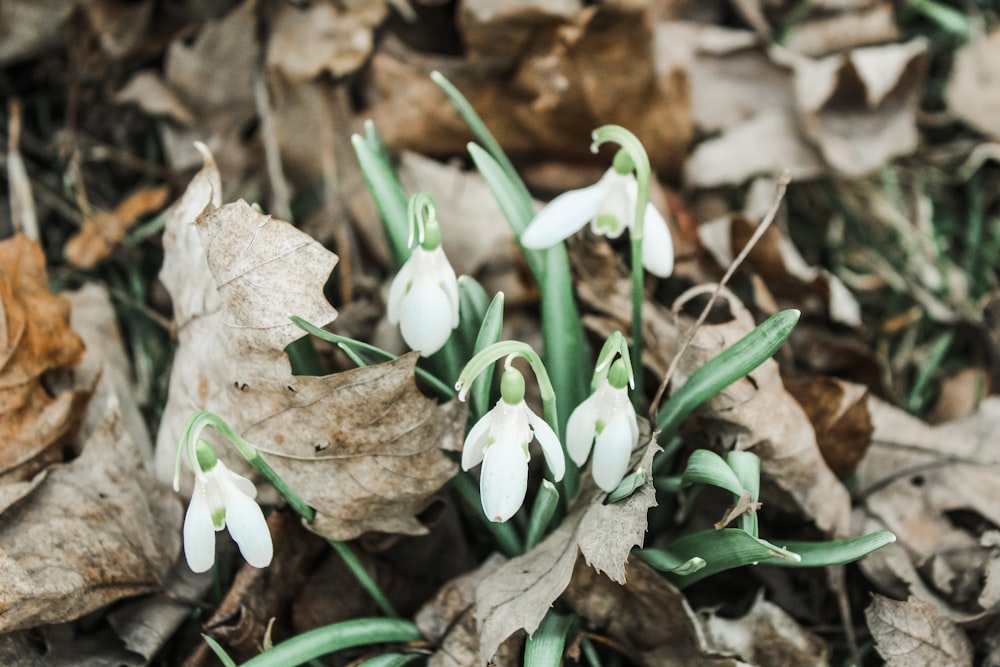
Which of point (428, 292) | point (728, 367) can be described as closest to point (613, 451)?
point (728, 367)

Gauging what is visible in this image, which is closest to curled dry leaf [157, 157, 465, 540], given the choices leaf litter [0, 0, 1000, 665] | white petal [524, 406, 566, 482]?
leaf litter [0, 0, 1000, 665]

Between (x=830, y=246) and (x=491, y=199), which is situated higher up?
(x=491, y=199)

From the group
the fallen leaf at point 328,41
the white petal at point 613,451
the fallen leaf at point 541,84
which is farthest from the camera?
the fallen leaf at point 328,41

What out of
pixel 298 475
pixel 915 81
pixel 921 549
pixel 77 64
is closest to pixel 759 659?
pixel 921 549

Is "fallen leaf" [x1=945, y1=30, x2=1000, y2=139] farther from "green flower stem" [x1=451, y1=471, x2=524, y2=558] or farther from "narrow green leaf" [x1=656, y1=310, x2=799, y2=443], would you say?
"green flower stem" [x1=451, y1=471, x2=524, y2=558]

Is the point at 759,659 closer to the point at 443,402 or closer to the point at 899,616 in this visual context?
the point at 899,616

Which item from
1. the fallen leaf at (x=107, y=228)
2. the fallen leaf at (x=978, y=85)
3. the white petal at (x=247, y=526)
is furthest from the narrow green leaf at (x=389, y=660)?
the fallen leaf at (x=978, y=85)

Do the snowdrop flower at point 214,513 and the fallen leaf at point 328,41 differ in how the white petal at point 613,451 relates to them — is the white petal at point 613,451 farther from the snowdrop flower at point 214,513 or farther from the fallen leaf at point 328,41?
the fallen leaf at point 328,41
